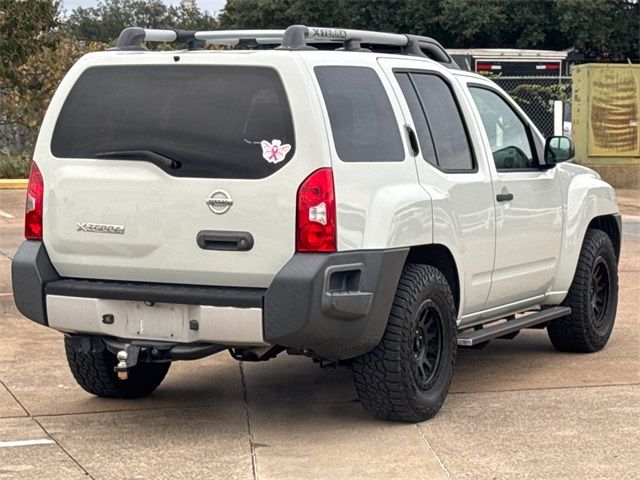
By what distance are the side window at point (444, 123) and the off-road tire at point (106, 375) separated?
1.92m

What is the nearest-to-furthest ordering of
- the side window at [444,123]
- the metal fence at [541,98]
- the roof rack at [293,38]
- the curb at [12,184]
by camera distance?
the roof rack at [293,38] → the side window at [444,123] → the curb at [12,184] → the metal fence at [541,98]

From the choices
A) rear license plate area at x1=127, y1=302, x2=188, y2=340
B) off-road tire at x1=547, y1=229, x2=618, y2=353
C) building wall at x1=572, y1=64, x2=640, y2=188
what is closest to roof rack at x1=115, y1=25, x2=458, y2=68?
rear license plate area at x1=127, y1=302, x2=188, y2=340

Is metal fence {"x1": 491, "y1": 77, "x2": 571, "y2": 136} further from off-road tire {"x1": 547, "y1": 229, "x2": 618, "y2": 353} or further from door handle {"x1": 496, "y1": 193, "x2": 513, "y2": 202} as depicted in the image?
door handle {"x1": 496, "y1": 193, "x2": 513, "y2": 202}

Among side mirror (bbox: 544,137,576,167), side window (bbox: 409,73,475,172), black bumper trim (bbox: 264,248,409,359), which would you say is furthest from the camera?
side mirror (bbox: 544,137,576,167)

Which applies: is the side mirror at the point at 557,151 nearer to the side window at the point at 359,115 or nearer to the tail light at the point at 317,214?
the side window at the point at 359,115

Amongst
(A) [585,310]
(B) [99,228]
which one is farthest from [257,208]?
(A) [585,310]

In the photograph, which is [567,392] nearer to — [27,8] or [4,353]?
[4,353]

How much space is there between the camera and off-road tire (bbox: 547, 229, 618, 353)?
868 cm

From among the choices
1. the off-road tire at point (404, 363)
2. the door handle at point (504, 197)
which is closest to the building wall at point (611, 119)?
the door handle at point (504, 197)

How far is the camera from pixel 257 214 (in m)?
6.34

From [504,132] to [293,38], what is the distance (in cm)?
196

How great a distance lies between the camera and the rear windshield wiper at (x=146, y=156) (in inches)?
257

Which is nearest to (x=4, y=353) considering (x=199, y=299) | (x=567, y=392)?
(x=199, y=299)

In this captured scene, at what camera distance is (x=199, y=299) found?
6.37 meters
